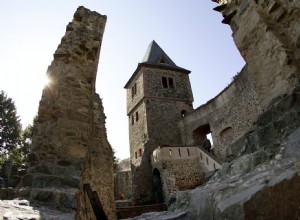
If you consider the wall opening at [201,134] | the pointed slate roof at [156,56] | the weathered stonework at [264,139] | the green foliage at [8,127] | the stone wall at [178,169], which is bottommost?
the weathered stonework at [264,139]

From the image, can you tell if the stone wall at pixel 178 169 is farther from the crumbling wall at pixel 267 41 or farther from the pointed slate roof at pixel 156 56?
the crumbling wall at pixel 267 41

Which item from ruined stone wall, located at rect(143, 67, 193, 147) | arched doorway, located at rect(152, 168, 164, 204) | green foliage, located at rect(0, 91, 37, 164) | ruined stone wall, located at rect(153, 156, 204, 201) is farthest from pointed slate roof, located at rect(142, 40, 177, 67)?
green foliage, located at rect(0, 91, 37, 164)

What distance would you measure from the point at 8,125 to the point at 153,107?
1682cm

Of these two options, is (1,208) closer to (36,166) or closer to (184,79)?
(36,166)

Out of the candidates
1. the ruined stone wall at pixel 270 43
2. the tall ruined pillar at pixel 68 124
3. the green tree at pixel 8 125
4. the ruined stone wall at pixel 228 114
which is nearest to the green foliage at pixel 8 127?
the green tree at pixel 8 125

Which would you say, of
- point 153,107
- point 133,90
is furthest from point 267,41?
point 133,90

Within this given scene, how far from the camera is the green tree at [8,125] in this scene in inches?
995

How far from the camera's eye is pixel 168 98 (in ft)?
69.6

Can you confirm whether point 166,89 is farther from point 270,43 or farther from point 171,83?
point 270,43

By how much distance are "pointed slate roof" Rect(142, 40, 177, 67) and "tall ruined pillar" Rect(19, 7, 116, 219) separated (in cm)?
1844

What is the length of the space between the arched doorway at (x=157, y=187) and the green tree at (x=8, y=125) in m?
16.3

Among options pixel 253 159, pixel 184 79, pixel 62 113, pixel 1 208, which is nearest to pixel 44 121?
pixel 62 113

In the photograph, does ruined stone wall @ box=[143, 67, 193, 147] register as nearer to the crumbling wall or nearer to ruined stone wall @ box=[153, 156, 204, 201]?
ruined stone wall @ box=[153, 156, 204, 201]

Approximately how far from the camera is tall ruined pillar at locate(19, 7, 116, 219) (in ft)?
9.41
